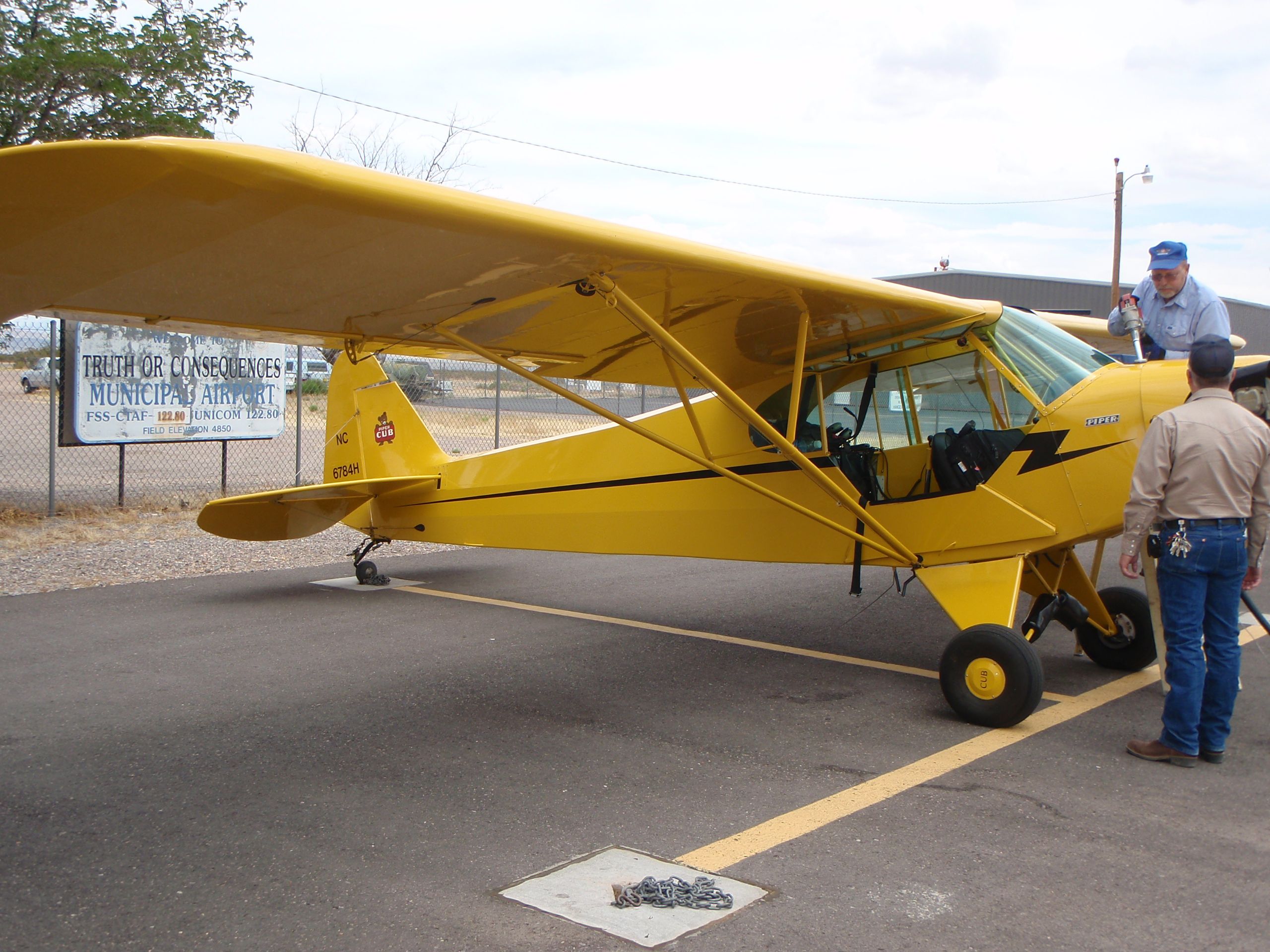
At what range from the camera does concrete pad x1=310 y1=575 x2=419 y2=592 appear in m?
8.57

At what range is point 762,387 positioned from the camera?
254 inches

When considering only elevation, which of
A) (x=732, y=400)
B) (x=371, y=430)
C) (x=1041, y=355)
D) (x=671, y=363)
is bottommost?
(x=371, y=430)

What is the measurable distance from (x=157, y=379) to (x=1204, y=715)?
11381 millimetres

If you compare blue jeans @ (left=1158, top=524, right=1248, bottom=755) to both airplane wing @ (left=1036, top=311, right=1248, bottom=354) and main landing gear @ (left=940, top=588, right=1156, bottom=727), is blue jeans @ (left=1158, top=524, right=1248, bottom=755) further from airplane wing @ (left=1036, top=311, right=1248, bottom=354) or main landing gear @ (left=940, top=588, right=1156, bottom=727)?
airplane wing @ (left=1036, top=311, right=1248, bottom=354)

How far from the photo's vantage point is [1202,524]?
13.4 ft

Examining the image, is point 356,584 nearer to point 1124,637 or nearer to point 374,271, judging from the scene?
point 374,271

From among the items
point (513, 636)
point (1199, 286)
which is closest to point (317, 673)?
point (513, 636)

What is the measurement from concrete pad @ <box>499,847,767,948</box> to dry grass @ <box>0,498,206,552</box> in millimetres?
7669

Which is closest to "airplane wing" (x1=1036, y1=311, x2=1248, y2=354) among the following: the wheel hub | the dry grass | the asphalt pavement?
the asphalt pavement

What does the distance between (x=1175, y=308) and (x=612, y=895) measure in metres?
4.57

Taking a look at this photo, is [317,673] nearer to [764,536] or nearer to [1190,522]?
[764,536]

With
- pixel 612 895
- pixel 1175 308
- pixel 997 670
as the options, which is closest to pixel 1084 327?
pixel 1175 308

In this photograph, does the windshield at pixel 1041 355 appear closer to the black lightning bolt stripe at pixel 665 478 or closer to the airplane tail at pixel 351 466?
the black lightning bolt stripe at pixel 665 478

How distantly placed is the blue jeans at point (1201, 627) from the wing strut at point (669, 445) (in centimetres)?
160
